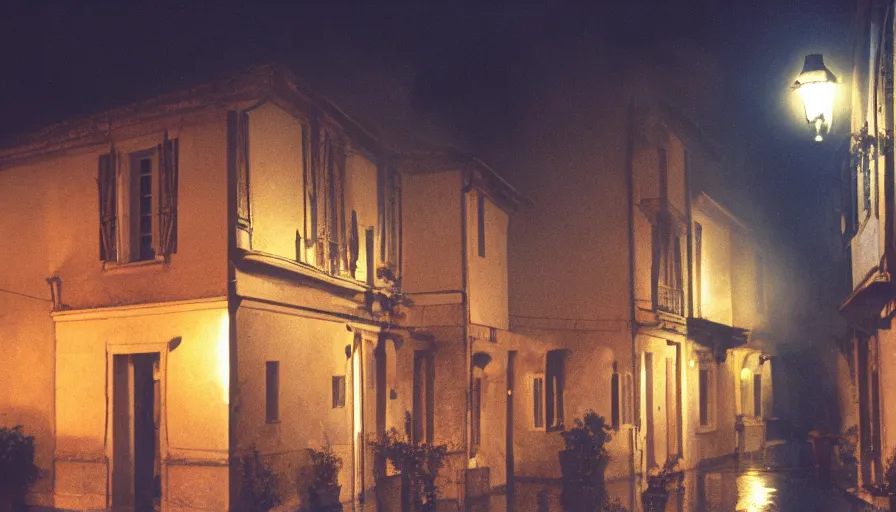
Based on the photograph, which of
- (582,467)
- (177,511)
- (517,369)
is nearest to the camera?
(177,511)

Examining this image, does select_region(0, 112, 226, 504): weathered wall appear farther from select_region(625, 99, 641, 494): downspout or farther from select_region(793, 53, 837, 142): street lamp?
select_region(625, 99, 641, 494): downspout

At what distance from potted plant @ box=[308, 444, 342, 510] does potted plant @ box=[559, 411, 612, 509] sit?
7.26 metres

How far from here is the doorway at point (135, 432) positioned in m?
16.9

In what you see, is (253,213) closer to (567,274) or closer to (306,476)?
(306,476)

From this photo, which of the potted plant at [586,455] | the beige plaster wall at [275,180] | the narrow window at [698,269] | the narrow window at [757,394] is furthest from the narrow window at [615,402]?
the narrow window at [757,394]

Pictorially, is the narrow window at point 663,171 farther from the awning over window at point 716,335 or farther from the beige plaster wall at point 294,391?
the beige plaster wall at point 294,391

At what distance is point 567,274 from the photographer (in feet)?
85.6

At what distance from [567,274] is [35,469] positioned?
1399 centimetres

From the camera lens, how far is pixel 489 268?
80.4 ft

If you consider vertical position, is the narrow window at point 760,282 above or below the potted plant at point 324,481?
above

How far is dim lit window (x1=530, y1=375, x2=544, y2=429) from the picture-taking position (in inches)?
998

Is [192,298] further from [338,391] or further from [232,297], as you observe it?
[338,391]

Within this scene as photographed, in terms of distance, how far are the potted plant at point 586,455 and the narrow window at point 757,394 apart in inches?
577

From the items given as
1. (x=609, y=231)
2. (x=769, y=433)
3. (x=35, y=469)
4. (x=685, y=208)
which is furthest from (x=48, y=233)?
(x=769, y=433)
